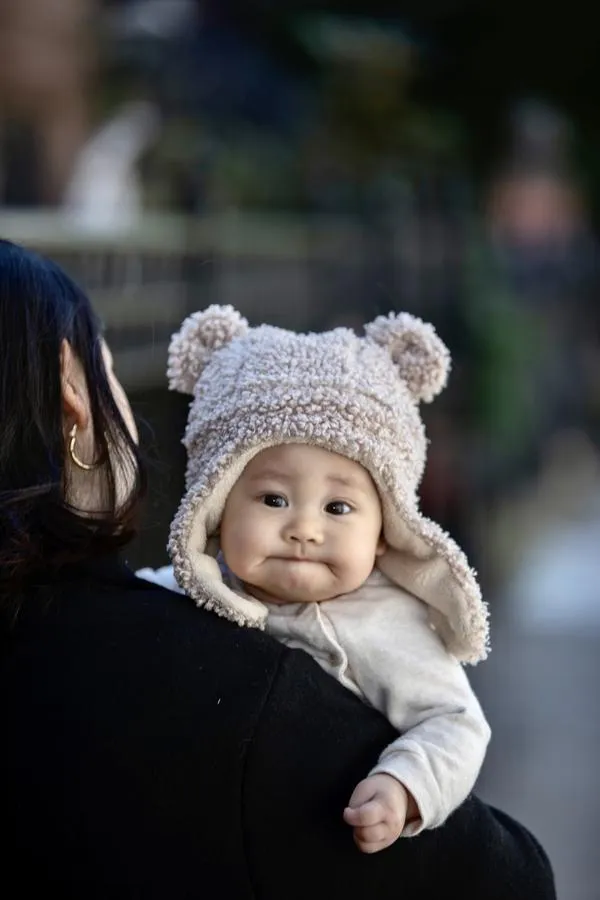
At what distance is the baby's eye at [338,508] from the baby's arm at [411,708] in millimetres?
80

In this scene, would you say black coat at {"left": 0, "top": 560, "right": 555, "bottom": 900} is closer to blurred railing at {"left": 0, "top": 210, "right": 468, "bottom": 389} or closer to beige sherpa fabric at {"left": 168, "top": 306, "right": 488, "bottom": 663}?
beige sherpa fabric at {"left": 168, "top": 306, "right": 488, "bottom": 663}

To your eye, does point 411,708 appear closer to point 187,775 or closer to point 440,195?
point 187,775

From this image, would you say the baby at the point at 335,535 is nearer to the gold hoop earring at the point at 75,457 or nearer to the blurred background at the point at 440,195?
the gold hoop earring at the point at 75,457

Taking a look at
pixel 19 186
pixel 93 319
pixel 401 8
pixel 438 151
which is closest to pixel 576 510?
pixel 438 151

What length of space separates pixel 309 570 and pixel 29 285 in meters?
0.34

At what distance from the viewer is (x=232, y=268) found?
634 cm

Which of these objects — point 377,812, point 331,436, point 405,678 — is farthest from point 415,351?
point 377,812

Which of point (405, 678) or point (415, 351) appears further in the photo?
point (415, 351)

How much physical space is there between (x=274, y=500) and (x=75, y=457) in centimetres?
17

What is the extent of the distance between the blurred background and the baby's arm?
16.6 feet

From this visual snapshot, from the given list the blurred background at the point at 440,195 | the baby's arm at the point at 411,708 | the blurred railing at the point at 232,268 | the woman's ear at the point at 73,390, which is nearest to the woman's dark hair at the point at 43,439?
the woman's ear at the point at 73,390

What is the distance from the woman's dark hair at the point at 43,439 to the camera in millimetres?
1230

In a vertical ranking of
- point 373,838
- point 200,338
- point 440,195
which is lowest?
point 440,195

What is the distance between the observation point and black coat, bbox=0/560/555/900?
1.13 meters
